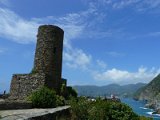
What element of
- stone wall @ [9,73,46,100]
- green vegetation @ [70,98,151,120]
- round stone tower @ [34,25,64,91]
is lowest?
green vegetation @ [70,98,151,120]

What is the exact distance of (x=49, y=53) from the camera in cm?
2470

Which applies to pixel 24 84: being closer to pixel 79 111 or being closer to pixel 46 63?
pixel 46 63

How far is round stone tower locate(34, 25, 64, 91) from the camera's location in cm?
2469

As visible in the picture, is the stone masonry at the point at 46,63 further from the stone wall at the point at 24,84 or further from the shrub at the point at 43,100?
the shrub at the point at 43,100

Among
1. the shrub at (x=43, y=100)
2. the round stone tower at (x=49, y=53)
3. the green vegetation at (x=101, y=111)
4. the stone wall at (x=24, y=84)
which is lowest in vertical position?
the green vegetation at (x=101, y=111)

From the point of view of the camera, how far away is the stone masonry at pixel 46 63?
23922 millimetres

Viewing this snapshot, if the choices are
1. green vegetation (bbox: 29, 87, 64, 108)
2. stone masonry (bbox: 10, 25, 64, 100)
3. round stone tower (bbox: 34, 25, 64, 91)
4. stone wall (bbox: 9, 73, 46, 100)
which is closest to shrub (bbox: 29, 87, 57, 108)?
green vegetation (bbox: 29, 87, 64, 108)

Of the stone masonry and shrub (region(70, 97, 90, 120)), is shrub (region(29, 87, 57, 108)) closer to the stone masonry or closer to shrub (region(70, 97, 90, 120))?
shrub (region(70, 97, 90, 120))

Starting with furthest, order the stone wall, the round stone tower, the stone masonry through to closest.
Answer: the round stone tower < the stone masonry < the stone wall

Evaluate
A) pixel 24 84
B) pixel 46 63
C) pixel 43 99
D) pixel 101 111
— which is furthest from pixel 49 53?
pixel 101 111

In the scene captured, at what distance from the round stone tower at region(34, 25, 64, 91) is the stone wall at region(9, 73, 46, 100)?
1.19 metres

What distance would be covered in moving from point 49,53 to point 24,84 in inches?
133

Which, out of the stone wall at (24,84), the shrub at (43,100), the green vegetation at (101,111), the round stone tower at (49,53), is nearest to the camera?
the green vegetation at (101,111)

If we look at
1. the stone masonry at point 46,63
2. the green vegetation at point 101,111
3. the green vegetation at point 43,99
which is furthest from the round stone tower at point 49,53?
the green vegetation at point 101,111
